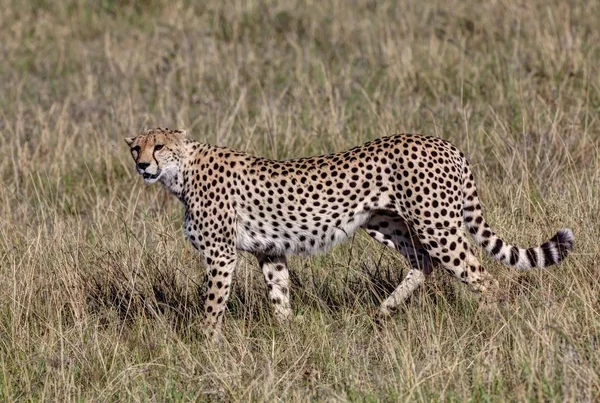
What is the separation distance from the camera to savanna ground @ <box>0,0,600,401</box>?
444 cm

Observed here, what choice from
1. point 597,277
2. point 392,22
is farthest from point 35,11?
point 597,277

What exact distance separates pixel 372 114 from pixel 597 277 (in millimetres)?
3217

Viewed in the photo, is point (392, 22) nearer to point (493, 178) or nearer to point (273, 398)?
point (493, 178)

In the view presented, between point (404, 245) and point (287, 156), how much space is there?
2.36m

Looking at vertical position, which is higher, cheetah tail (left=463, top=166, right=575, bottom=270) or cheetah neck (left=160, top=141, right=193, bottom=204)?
cheetah neck (left=160, top=141, right=193, bottom=204)

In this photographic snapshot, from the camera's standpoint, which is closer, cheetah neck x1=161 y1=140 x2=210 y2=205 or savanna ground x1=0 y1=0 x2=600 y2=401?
savanna ground x1=0 y1=0 x2=600 y2=401

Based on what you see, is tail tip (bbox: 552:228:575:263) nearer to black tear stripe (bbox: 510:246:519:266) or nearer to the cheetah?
the cheetah

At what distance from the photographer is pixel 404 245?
5.22m

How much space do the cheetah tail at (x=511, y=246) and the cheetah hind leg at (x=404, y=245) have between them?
0.76ft

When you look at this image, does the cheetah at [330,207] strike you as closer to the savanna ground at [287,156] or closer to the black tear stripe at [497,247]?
the black tear stripe at [497,247]

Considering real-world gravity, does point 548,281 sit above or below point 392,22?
below

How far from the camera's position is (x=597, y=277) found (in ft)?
16.0

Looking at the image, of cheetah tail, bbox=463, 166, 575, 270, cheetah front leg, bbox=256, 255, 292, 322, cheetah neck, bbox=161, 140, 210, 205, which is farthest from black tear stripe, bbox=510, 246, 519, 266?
cheetah neck, bbox=161, 140, 210, 205

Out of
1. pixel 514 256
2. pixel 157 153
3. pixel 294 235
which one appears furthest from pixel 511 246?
pixel 157 153
